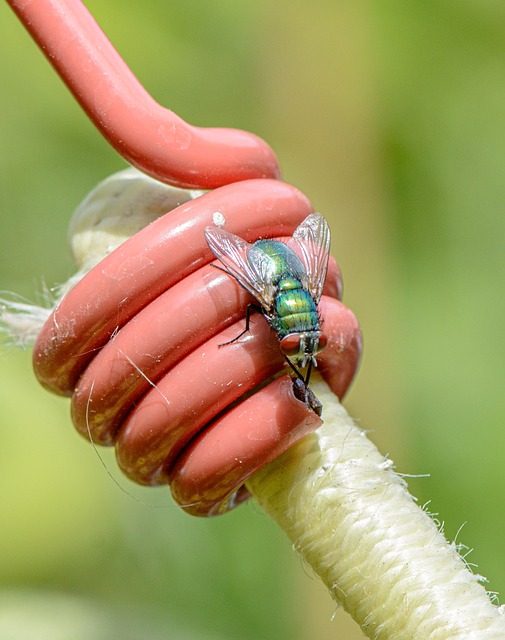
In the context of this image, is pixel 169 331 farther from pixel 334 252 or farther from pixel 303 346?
pixel 334 252

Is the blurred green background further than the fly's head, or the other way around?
the blurred green background

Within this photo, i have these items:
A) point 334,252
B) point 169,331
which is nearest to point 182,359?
point 169,331

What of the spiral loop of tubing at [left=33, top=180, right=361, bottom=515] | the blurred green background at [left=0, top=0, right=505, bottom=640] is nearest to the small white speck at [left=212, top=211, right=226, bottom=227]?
the spiral loop of tubing at [left=33, top=180, right=361, bottom=515]

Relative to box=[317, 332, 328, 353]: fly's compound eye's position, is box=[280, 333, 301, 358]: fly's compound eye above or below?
above

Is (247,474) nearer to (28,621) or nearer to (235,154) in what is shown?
(235,154)

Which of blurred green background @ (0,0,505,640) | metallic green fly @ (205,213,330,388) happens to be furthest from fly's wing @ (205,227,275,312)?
blurred green background @ (0,0,505,640)

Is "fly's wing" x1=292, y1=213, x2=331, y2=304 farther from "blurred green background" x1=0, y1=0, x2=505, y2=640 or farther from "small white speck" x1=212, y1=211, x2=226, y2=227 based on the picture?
"blurred green background" x1=0, y1=0, x2=505, y2=640

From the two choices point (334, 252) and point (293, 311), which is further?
point (334, 252)

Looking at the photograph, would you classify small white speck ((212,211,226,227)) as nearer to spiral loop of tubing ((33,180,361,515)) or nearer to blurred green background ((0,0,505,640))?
spiral loop of tubing ((33,180,361,515))
